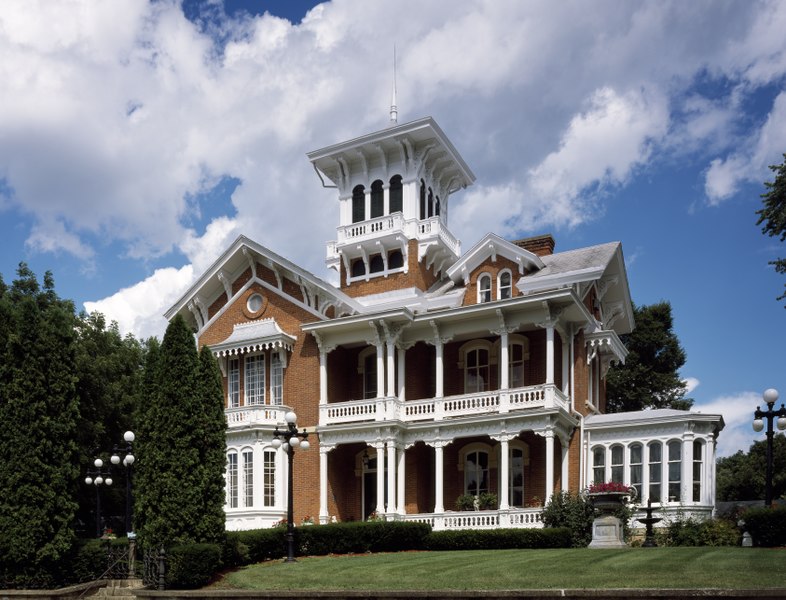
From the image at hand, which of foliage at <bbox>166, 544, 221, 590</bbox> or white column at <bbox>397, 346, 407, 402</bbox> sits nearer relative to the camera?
foliage at <bbox>166, 544, 221, 590</bbox>

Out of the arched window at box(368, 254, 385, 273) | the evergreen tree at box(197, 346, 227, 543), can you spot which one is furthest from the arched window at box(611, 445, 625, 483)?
the evergreen tree at box(197, 346, 227, 543)

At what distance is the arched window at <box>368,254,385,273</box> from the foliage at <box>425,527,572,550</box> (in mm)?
12872

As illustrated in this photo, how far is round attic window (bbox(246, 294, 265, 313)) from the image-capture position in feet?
109

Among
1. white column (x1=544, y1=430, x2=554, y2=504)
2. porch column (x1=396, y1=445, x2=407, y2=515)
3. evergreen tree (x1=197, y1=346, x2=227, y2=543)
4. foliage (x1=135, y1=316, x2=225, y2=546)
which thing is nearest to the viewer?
foliage (x1=135, y1=316, x2=225, y2=546)

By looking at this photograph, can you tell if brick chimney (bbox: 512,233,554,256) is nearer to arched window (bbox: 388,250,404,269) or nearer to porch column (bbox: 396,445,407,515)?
arched window (bbox: 388,250,404,269)

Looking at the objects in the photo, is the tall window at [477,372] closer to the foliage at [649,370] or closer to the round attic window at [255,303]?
the round attic window at [255,303]

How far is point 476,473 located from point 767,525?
445 inches

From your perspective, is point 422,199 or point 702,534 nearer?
point 702,534

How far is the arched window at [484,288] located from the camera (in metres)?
31.1

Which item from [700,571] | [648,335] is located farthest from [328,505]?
[648,335]

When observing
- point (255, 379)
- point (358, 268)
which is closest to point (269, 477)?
point (255, 379)

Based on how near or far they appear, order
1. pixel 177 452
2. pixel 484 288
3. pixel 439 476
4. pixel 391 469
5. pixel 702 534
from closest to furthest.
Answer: pixel 177 452 → pixel 702 534 → pixel 439 476 → pixel 391 469 → pixel 484 288

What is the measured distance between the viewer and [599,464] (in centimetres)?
2872

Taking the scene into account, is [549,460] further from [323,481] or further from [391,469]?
[323,481]
